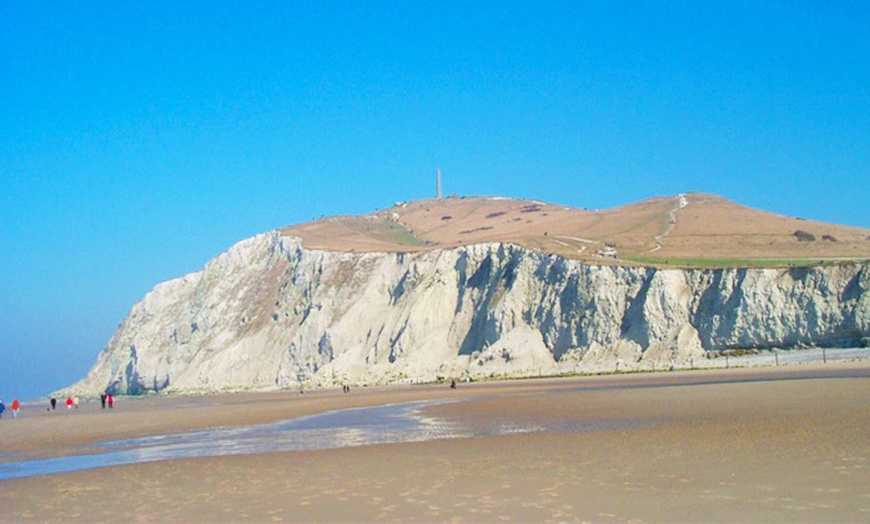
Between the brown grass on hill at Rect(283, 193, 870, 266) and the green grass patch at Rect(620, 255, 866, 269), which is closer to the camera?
the green grass patch at Rect(620, 255, 866, 269)

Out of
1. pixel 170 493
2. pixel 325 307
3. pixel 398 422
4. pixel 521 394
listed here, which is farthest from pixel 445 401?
pixel 325 307

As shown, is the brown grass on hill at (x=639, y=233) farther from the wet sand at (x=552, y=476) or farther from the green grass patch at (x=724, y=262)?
the wet sand at (x=552, y=476)

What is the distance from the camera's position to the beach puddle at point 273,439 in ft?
50.9

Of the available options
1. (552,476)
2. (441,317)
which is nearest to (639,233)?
(441,317)

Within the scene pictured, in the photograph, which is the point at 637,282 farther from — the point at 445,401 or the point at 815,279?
the point at 445,401

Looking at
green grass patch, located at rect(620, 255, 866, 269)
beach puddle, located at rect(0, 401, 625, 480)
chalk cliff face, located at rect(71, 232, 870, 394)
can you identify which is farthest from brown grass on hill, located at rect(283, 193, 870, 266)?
beach puddle, located at rect(0, 401, 625, 480)

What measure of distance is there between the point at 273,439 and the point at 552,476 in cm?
922

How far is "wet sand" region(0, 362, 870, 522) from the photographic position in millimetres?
8578

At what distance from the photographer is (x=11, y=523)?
9.58 m

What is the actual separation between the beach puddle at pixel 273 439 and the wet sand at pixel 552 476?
769mm

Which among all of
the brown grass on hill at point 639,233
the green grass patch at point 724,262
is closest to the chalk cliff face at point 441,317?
the green grass patch at point 724,262

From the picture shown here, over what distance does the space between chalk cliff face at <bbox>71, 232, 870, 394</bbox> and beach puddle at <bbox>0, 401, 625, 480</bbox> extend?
23096 mm

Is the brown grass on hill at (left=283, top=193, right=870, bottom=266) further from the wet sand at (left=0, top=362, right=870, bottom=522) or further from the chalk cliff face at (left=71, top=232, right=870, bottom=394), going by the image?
the wet sand at (left=0, top=362, right=870, bottom=522)

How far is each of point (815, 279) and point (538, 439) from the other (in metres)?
29.8
